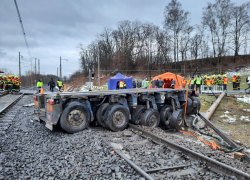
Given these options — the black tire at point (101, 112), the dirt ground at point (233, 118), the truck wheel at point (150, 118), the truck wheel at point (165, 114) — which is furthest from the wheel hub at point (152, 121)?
the dirt ground at point (233, 118)

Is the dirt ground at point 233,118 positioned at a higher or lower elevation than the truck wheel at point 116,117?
lower

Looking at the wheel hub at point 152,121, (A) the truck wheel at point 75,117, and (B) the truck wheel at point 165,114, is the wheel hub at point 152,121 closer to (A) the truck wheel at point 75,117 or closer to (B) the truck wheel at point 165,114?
(B) the truck wheel at point 165,114

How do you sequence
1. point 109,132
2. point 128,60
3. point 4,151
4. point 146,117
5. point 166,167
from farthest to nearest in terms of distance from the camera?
point 128,60 < point 146,117 < point 109,132 < point 4,151 < point 166,167

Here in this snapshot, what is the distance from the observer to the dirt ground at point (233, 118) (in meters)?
8.08

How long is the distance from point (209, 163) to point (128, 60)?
1580 inches

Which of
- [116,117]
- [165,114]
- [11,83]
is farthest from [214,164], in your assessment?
[11,83]

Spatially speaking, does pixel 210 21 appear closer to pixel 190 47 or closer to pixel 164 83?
pixel 190 47

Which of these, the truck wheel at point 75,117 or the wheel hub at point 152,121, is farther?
the wheel hub at point 152,121

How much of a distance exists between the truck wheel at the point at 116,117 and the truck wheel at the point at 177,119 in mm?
2369

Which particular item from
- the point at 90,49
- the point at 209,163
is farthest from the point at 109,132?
the point at 90,49

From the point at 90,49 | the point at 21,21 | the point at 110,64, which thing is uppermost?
the point at 90,49

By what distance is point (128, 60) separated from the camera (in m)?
43.3

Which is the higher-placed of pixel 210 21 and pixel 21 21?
pixel 210 21

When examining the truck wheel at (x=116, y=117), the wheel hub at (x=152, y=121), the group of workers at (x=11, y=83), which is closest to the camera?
the truck wheel at (x=116, y=117)
